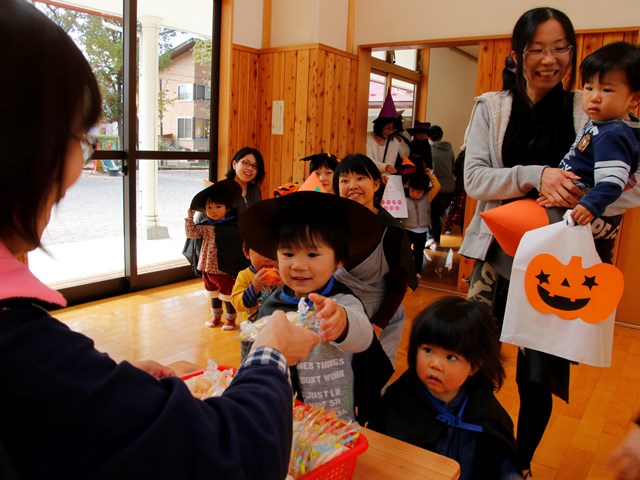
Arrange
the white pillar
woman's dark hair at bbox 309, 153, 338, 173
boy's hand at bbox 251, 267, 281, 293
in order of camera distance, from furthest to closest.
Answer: the white pillar, woman's dark hair at bbox 309, 153, 338, 173, boy's hand at bbox 251, 267, 281, 293

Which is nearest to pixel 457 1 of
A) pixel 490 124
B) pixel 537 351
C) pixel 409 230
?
pixel 409 230

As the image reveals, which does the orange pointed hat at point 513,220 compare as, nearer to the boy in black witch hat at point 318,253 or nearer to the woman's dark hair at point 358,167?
the boy in black witch hat at point 318,253

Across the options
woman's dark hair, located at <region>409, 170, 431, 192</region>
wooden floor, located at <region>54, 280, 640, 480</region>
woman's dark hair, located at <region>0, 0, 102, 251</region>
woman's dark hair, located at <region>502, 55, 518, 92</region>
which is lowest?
wooden floor, located at <region>54, 280, 640, 480</region>

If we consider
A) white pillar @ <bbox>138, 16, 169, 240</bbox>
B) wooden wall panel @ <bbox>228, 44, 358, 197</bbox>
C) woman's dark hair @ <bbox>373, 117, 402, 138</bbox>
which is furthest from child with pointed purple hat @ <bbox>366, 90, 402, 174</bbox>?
white pillar @ <bbox>138, 16, 169, 240</bbox>

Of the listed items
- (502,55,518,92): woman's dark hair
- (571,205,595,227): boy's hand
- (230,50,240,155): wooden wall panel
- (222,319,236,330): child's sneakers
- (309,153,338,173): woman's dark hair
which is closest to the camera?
(571,205,595,227): boy's hand

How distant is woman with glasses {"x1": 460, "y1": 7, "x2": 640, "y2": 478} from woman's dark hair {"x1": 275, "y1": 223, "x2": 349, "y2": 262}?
498mm

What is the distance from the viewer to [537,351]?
61.0 inches

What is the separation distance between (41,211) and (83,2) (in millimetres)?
4249

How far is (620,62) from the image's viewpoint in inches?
55.5

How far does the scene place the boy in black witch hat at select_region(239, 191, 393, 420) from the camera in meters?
1.39

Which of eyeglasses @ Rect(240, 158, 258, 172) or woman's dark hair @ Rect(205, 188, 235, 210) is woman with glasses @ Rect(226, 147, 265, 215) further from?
woman's dark hair @ Rect(205, 188, 235, 210)

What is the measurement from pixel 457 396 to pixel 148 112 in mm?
4150

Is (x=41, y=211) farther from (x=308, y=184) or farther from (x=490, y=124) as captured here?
(x=308, y=184)

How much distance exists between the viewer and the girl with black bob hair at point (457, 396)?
1394mm
